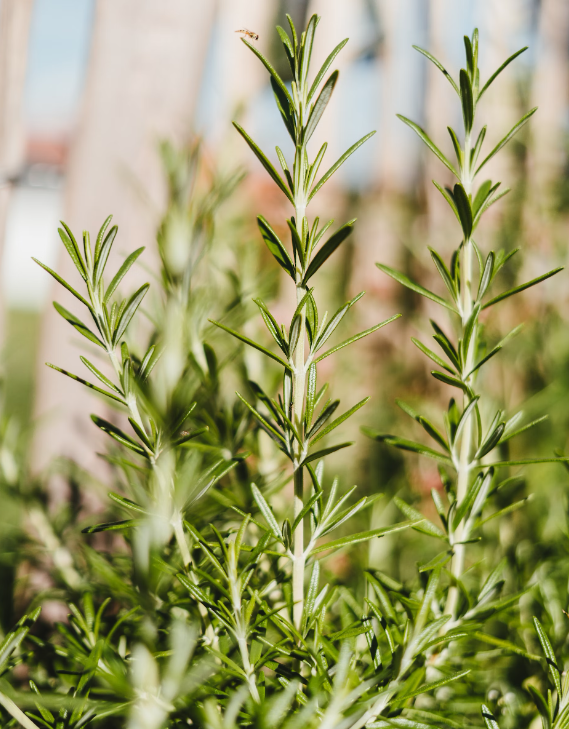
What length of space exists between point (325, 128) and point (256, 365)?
2.50 feet

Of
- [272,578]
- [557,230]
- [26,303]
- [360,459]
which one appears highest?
[557,230]

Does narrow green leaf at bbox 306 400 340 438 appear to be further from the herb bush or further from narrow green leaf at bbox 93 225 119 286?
narrow green leaf at bbox 93 225 119 286

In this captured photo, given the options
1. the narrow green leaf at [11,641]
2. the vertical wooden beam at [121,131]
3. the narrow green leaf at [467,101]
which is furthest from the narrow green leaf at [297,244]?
the vertical wooden beam at [121,131]

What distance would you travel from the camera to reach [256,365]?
46 cm

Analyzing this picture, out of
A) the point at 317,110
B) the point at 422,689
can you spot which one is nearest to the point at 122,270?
the point at 317,110

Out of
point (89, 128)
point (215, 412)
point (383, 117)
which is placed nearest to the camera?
point (215, 412)

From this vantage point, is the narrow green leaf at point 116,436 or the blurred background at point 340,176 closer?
the narrow green leaf at point 116,436

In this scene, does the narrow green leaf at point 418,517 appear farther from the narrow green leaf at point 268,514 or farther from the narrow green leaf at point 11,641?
the narrow green leaf at point 11,641

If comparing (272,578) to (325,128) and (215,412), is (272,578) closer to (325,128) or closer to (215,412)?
(215,412)

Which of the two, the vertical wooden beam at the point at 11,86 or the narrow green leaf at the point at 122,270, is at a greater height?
the vertical wooden beam at the point at 11,86

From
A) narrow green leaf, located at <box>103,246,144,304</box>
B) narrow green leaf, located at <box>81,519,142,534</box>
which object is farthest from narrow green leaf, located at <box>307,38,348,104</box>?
narrow green leaf, located at <box>81,519,142,534</box>

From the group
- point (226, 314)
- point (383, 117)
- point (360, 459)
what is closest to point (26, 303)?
point (383, 117)

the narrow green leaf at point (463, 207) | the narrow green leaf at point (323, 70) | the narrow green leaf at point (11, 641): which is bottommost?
the narrow green leaf at point (11, 641)

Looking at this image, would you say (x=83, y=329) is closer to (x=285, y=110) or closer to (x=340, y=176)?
(x=285, y=110)
